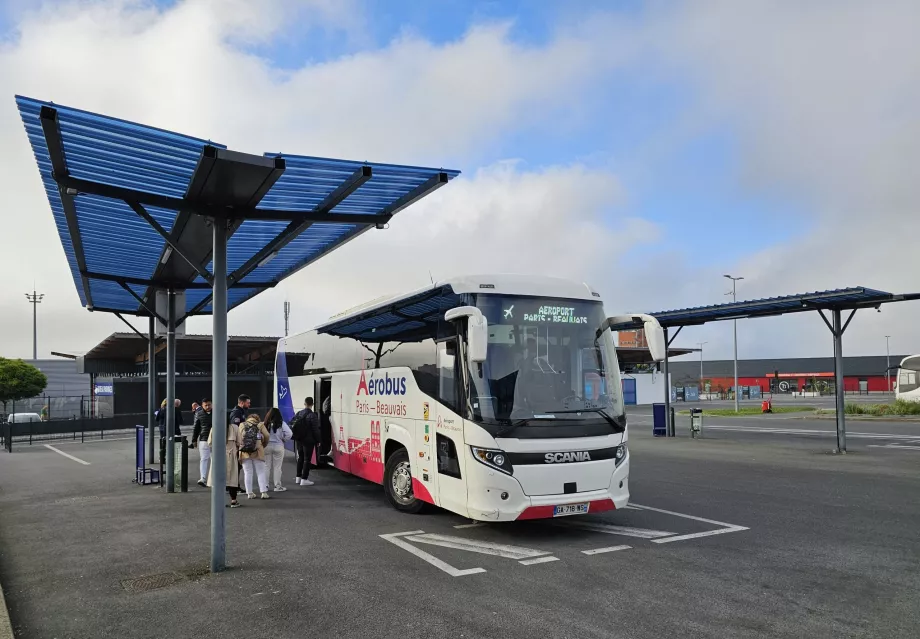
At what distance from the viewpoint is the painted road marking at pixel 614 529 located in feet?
27.6

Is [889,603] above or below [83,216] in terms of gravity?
below

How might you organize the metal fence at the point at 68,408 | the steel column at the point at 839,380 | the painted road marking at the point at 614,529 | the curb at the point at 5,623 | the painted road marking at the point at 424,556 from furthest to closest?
the metal fence at the point at 68,408, the steel column at the point at 839,380, the painted road marking at the point at 614,529, the painted road marking at the point at 424,556, the curb at the point at 5,623

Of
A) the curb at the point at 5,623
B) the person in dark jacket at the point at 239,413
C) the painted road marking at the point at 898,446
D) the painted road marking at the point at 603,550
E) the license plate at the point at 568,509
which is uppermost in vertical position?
the person in dark jacket at the point at 239,413

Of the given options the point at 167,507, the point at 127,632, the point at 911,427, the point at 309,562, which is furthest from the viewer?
the point at 911,427

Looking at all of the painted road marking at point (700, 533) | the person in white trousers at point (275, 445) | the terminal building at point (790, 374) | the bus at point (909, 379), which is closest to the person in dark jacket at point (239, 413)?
the person in white trousers at point (275, 445)

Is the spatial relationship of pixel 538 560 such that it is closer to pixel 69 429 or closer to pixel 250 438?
pixel 250 438

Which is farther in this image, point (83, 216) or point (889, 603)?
point (83, 216)

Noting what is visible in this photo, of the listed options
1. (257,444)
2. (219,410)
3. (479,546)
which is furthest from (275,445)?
(479,546)

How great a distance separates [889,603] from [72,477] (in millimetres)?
16030

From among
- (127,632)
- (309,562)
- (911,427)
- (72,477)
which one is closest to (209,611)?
(127,632)

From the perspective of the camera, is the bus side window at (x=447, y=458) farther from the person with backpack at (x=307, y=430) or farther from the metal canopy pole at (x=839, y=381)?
the metal canopy pole at (x=839, y=381)

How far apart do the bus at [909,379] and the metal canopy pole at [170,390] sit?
144ft

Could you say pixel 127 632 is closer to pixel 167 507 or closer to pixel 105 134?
pixel 105 134

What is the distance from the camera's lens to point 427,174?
24.4 ft
